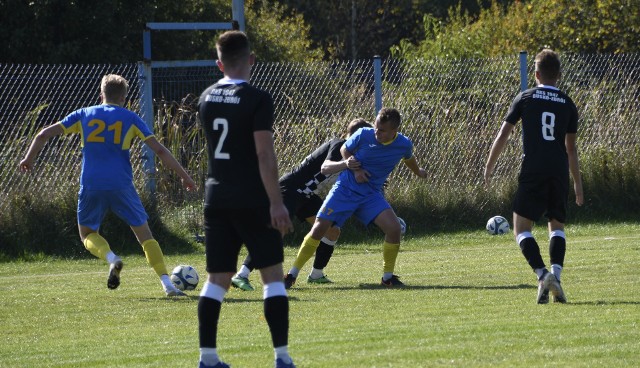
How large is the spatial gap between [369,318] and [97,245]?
3.01 m

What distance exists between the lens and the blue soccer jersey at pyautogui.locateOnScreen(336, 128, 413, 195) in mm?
10273

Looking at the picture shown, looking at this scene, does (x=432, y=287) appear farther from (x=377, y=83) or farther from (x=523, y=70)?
(x=523, y=70)

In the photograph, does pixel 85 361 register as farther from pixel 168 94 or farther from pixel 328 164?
pixel 168 94

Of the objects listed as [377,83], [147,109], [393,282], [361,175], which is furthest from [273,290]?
[377,83]

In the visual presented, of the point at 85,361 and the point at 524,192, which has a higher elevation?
the point at 524,192

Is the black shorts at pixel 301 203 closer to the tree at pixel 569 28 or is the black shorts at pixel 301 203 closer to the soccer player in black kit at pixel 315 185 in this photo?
the soccer player in black kit at pixel 315 185

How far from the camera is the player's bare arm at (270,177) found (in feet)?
19.1

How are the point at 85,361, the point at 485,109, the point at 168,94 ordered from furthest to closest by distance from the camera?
the point at 485,109 < the point at 168,94 < the point at 85,361

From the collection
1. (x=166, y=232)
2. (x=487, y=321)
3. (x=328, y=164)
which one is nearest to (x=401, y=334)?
(x=487, y=321)

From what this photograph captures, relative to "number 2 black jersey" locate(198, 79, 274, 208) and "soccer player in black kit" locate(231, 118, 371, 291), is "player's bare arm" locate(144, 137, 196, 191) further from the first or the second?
"number 2 black jersey" locate(198, 79, 274, 208)

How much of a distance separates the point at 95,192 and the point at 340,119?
720 cm

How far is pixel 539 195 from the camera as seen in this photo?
884 cm

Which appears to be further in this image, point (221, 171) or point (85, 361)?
point (85, 361)

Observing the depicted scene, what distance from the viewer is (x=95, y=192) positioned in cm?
982
